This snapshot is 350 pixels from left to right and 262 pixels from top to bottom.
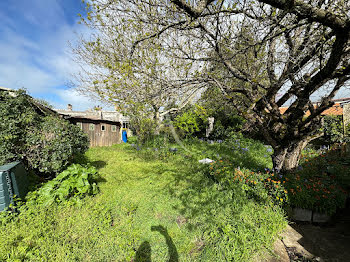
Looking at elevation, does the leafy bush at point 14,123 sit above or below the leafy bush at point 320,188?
above

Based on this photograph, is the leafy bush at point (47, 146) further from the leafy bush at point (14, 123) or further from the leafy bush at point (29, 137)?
the leafy bush at point (14, 123)

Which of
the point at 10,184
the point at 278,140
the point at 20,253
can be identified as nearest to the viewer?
the point at 20,253

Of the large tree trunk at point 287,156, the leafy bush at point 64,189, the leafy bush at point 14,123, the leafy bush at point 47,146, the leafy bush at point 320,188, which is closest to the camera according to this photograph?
the leafy bush at point 64,189

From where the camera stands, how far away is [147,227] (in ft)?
8.79

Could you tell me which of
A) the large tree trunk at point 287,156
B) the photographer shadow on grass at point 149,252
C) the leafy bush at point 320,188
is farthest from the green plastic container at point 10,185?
the large tree trunk at point 287,156

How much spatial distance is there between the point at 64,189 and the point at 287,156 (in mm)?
5813

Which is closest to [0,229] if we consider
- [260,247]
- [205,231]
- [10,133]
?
[10,133]

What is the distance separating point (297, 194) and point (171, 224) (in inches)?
115

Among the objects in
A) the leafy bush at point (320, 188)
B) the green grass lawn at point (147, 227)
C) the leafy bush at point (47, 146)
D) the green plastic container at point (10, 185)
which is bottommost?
the green grass lawn at point (147, 227)

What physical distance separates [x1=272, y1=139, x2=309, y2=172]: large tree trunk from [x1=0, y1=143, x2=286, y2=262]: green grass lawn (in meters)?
1.46

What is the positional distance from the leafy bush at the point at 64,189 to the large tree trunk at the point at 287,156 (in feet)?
16.7

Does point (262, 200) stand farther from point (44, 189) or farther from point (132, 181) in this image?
point (44, 189)

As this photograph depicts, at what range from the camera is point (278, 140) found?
3.92m

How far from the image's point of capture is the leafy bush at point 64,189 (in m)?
3.06
